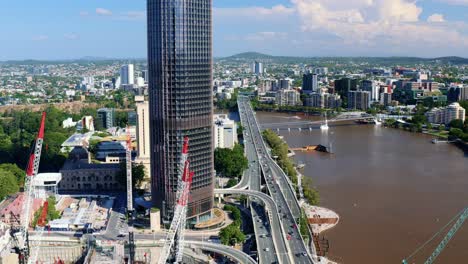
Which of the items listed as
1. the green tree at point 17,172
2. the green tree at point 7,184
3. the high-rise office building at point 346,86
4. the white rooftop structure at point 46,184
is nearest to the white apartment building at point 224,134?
the white rooftop structure at point 46,184

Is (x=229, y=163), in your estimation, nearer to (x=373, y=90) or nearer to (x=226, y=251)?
(x=226, y=251)

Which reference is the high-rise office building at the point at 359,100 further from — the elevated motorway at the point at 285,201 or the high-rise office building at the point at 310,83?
the elevated motorway at the point at 285,201

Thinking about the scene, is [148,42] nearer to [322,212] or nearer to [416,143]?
[322,212]

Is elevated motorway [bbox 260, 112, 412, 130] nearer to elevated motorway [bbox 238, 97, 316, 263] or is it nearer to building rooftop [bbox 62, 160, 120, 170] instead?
elevated motorway [bbox 238, 97, 316, 263]

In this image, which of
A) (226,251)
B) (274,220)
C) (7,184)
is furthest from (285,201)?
(7,184)

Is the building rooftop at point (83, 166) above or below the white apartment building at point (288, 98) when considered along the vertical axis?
below

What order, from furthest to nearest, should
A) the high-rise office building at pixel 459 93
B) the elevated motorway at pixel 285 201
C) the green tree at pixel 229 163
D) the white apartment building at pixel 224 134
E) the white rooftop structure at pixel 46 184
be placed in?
the high-rise office building at pixel 459 93 < the white apartment building at pixel 224 134 < the green tree at pixel 229 163 < the white rooftop structure at pixel 46 184 < the elevated motorway at pixel 285 201
